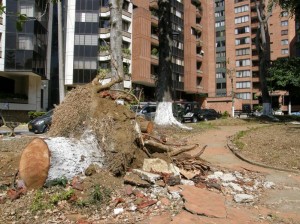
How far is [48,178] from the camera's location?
20.6ft

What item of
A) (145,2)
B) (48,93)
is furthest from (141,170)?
(145,2)

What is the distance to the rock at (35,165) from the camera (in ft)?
20.4

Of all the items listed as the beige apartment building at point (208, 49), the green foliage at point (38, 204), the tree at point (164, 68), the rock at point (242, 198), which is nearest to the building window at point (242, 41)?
the beige apartment building at point (208, 49)

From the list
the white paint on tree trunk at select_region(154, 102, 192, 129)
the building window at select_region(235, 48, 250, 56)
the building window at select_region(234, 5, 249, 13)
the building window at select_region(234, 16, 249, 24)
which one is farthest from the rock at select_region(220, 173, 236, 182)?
the building window at select_region(234, 5, 249, 13)

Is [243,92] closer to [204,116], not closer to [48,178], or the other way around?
[204,116]

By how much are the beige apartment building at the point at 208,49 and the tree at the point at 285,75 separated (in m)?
3.87

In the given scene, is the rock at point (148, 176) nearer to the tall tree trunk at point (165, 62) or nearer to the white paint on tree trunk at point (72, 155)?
the white paint on tree trunk at point (72, 155)

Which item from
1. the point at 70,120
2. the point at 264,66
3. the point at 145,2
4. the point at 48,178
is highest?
the point at 145,2

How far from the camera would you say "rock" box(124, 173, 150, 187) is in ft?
21.1

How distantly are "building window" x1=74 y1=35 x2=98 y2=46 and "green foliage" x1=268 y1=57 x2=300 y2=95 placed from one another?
23.0 m

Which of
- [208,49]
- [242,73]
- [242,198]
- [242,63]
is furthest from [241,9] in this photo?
[242,198]

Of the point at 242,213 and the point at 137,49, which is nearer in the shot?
the point at 242,213

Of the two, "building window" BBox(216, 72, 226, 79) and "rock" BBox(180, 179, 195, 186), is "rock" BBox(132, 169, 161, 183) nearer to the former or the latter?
"rock" BBox(180, 179, 195, 186)

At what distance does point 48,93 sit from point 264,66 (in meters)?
25.4
